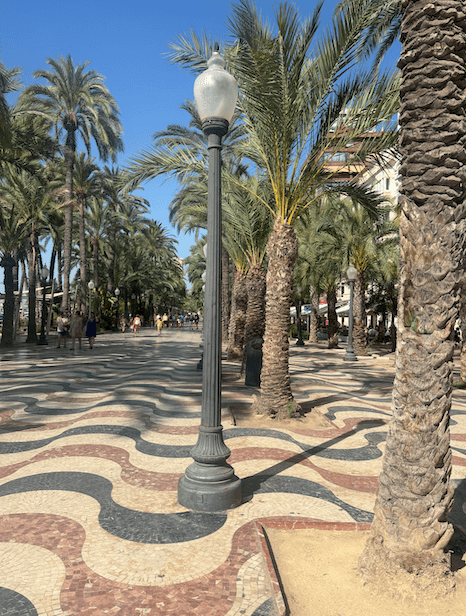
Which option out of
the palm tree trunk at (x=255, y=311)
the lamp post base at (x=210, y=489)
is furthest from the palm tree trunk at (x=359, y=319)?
the lamp post base at (x=210, y=489)


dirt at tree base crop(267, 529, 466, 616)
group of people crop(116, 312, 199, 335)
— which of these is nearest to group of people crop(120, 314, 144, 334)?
group of people crop(116, 312, 199, 335)

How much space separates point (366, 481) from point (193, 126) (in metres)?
18.3

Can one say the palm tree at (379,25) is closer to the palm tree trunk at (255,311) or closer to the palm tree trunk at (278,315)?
the palm tree trunk at (278,315)

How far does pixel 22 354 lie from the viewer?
1639 cm

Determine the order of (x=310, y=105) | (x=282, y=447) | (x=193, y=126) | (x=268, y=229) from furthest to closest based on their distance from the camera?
(x=193, y=126) < (x=268, y=229) < (x=310, y=105) < (x=282, y=447)

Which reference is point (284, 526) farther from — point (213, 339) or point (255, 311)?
point (255, 311)

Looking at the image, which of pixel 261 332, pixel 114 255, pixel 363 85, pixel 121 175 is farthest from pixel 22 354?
pixel 114 255

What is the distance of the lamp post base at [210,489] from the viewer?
Answer: 12.6ft

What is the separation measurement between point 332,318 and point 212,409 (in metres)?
19.7

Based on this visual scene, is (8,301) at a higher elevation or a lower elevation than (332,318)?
higher

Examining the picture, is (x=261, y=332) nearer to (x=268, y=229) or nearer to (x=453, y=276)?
(x=268, y=229)

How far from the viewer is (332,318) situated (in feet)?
75.5

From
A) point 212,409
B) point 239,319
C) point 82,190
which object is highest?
Result: point 82,190

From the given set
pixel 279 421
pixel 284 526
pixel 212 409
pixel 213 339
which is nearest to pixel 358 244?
pixel 279 421
